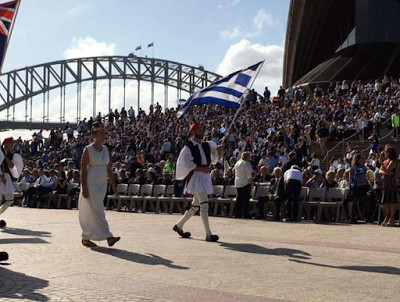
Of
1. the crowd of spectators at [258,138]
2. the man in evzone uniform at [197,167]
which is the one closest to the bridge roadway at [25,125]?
the crowd of spectators at [258,138]

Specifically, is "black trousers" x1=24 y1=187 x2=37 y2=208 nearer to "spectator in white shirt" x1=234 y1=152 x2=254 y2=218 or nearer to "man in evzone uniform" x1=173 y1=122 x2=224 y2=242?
"spectator in white shirt" x1=234 y1=152 x2=254 y2=218

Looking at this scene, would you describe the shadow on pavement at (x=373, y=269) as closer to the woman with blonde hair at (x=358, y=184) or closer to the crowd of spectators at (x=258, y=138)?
the woman with blonde hair at (x=358, y=184)

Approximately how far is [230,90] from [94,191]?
671cm

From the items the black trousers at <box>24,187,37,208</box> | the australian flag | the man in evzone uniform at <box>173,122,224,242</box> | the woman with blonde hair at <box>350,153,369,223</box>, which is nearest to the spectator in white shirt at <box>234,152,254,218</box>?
the woman with blonde hair at <box>350,153,369,223</box>

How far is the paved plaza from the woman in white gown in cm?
27

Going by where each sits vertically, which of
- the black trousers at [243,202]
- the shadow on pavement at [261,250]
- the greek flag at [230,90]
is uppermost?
the greek flag at [230,90]

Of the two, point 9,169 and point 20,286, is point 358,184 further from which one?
point 20,286

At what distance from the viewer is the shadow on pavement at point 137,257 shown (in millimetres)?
9117

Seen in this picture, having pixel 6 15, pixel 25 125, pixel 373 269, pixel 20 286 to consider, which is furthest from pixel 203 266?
pixel 25 125

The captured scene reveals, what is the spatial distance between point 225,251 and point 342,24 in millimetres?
52278

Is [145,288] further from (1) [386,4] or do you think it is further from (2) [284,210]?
(1) [386,4]

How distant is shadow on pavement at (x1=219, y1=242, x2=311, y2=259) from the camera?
1000 cm

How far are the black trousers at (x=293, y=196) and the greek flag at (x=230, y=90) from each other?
2.48 metres

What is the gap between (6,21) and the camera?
14.7 metres
